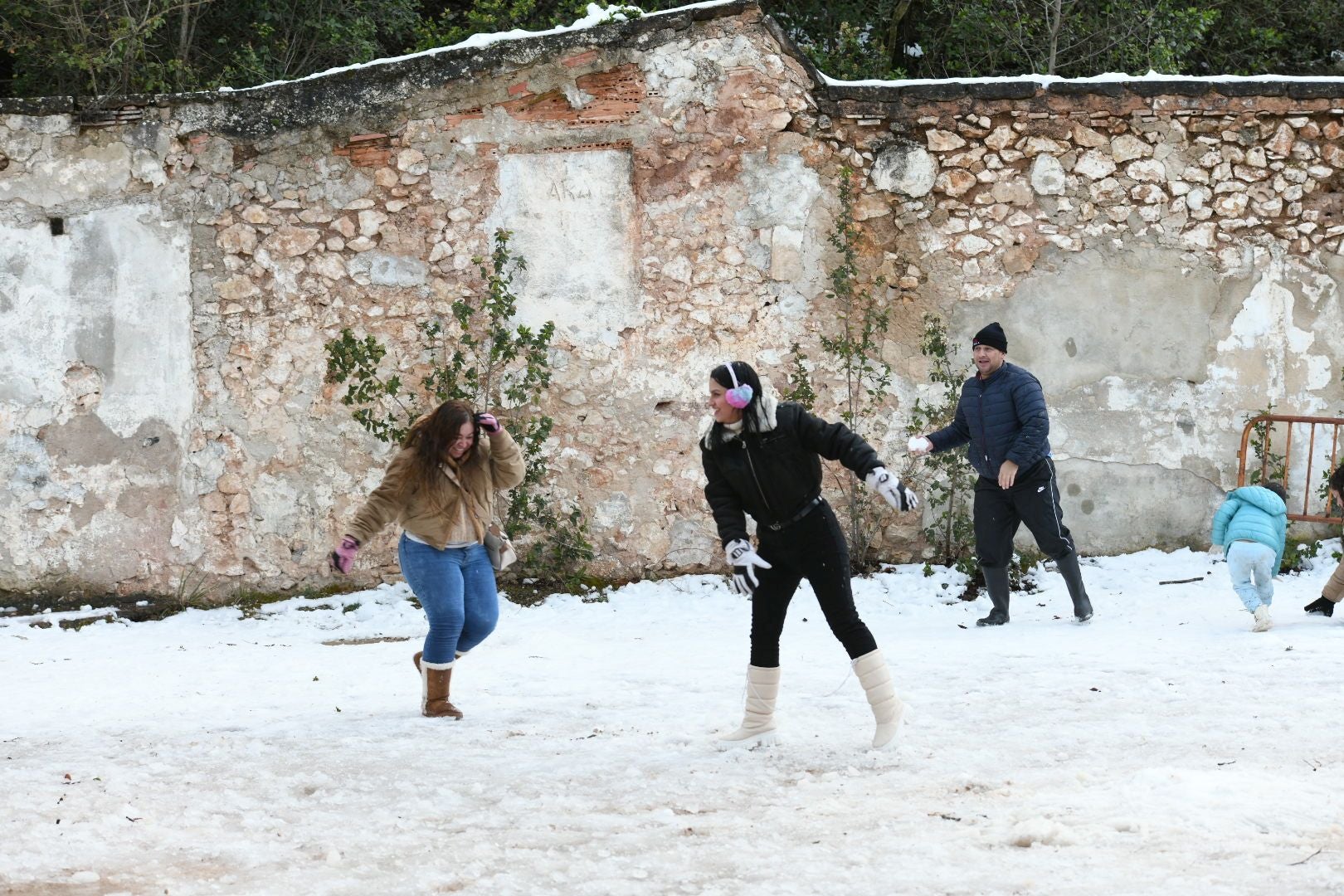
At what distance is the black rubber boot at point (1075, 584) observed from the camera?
7.39 m

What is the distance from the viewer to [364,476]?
8.76 meters

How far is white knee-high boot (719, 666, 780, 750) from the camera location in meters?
5.14

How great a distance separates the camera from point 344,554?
18.0 ft

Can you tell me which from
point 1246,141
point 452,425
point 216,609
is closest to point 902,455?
point 1246,141

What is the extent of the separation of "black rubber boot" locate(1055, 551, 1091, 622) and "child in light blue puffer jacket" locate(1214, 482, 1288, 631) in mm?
729

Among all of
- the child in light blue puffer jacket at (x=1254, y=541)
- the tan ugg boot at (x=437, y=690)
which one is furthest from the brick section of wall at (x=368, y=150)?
the child in light blue puffer jacket at (x=1254, y=541)

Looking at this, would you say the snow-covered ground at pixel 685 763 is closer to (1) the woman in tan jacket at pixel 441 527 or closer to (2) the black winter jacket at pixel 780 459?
(1) the woman in tan jacket at pixel 441 527

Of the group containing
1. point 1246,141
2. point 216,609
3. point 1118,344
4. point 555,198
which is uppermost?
point 1246,141

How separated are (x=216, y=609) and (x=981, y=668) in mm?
4871

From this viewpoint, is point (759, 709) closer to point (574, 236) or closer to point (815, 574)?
point (815, 574)

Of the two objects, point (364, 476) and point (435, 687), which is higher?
point (364, 476)

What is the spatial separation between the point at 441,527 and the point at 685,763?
1.52 m

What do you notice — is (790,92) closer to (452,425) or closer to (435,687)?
(452,425)

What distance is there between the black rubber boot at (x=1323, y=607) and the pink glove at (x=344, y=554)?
498 cm
